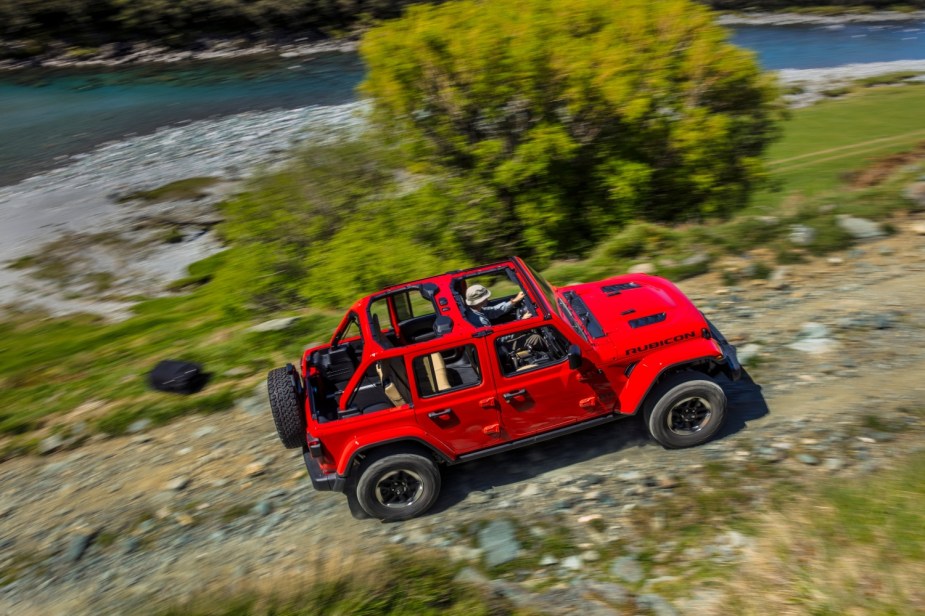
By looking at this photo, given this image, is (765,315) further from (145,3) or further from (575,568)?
(145,3)

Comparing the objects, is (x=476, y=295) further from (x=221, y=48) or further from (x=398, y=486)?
(x=221, y=48)

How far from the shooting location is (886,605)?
205 inches

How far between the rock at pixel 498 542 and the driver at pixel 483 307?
187cm

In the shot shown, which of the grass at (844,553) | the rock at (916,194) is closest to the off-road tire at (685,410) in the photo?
the grass at (844,553)

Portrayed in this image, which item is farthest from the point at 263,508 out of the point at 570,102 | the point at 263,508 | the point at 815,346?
the point at 570,102

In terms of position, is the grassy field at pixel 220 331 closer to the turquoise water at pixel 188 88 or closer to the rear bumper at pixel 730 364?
the rear bumper at pixel 730 364

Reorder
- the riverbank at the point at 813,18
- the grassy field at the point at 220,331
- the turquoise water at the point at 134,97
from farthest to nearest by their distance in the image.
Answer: the riverbank at the point at 813,18
the turquoise water at the point at 134,97
the grassy field at the point at 220,331

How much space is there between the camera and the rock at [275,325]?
39.7 ft

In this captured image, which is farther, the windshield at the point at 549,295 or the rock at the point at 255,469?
the rock at the point at 255,469

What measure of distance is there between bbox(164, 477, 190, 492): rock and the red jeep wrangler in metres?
1.76

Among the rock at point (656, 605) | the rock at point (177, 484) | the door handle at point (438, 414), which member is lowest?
the rock at point (656, 605)

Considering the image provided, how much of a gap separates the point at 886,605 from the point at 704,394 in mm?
2183

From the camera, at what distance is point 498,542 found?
6504mm

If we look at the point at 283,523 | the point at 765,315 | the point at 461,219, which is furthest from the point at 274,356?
the point at 765,315
